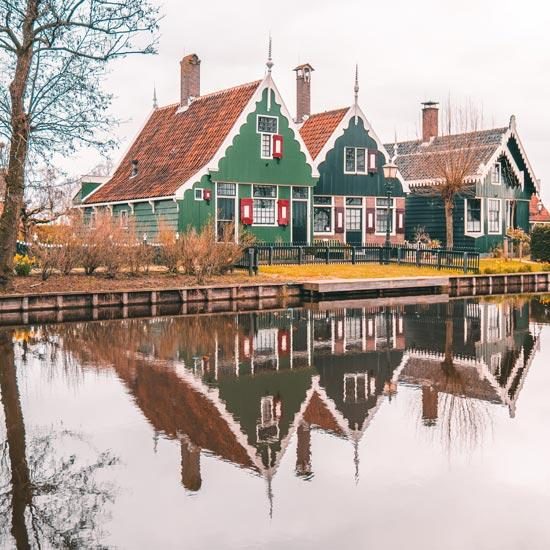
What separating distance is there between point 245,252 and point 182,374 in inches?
647

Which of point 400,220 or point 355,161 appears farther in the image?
point 400,220

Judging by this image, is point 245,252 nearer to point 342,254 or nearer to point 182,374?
point 342,254

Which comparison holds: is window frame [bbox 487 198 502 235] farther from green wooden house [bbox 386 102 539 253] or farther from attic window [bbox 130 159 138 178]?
attic window [bbox 130 159 138 178]

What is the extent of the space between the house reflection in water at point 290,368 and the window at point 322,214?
13685 millimetres

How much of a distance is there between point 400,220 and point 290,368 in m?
25.5

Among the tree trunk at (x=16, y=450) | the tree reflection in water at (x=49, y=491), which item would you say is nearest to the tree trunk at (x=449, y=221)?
the tree trunk at (x=16, y=450)

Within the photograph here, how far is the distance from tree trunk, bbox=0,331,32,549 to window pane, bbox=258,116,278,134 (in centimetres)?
2055

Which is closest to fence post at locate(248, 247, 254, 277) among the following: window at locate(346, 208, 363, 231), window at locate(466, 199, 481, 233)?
window at locate(346, 208, 363, 231)

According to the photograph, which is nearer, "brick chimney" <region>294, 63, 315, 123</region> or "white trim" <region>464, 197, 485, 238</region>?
"brick chimney" <region>294, 63, 315, 123</region>

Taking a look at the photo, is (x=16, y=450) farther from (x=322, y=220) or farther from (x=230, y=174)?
(x=322, y=220)

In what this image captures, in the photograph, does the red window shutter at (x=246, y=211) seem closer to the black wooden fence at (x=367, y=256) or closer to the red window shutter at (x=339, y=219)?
the black wooden fence at (x=367, y=256)

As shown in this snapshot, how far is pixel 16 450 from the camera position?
9.32 meters

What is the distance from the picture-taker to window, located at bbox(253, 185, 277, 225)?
34.3m

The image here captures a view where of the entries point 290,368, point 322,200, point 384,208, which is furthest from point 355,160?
point 290,368
